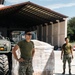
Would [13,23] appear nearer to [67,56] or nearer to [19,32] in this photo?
[19,32]

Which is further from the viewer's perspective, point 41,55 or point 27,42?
point 41,55

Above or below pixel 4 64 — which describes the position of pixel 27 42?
above

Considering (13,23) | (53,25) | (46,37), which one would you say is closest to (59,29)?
(53,25)

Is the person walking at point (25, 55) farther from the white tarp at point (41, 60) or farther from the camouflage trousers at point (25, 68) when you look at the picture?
the white tarp at point (41, 60)

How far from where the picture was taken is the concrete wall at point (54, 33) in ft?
Answer: 122

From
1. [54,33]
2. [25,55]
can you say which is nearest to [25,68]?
[25,55]

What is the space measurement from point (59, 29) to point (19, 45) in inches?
1236

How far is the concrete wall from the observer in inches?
1465

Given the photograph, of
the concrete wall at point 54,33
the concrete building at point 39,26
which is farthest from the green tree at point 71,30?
the concrete wall at point 54,33

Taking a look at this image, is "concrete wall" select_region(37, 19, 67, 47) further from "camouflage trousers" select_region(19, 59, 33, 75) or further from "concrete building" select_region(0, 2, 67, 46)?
"camouflage trousers" select_region(19, 59, 33, 75)

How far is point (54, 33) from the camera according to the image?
40.5 metres

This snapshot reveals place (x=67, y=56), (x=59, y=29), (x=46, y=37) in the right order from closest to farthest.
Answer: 1. (x=67, y=56)
2. (x=59, y=29)
3. (x=46, y=37)

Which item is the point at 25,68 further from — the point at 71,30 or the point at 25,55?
the point at 71,30

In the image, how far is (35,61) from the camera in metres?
9.17
